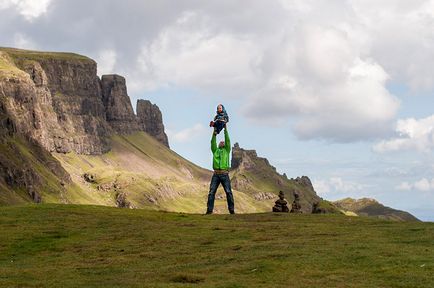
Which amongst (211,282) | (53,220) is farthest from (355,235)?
(53,220)

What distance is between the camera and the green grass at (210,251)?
87.9 feet

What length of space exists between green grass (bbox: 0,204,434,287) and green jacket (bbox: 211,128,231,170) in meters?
4.15

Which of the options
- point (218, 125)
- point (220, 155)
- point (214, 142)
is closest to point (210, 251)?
point (220, 155)

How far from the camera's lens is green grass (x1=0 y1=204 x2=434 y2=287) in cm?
2678

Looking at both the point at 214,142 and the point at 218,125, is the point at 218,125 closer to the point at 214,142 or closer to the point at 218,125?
the point at 218,125

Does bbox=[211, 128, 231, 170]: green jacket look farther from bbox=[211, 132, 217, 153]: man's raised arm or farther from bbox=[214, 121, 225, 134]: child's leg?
bbox=[214, 121, 225, 134]: child's leg

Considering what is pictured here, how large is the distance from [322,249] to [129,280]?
10.2 meters

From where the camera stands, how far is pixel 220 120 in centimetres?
5425

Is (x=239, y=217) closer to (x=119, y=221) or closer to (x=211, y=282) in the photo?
(x=119, y=221)

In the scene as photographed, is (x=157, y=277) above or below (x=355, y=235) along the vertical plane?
below

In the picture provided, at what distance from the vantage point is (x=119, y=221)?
47.7 meters

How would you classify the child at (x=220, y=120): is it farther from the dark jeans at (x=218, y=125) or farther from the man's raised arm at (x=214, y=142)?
the man's raised arm at (x=214, y=142)

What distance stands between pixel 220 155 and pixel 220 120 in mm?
2950

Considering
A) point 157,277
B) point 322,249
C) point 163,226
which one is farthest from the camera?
point 163,226
